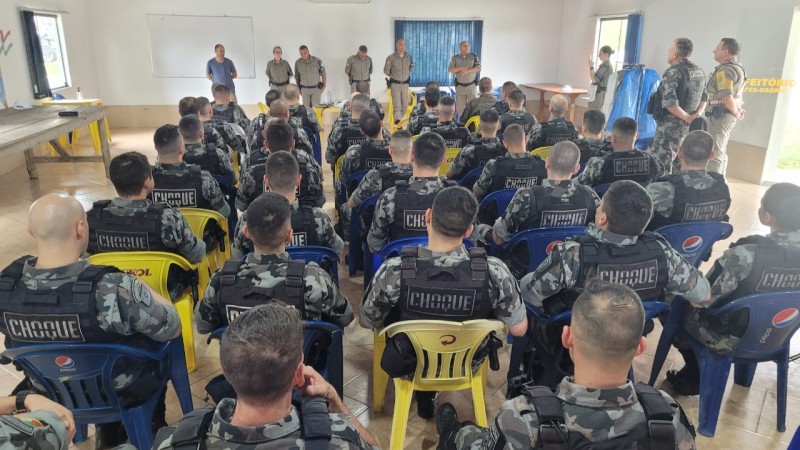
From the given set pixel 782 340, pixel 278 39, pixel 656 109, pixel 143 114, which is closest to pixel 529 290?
pixel 782 340

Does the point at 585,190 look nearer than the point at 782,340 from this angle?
No

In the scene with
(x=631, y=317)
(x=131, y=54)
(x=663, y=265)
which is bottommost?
(x=663, y=265)

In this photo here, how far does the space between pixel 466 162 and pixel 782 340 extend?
2.78 meters

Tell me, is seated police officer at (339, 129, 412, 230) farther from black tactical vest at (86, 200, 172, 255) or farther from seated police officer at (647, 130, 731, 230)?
seated police officer at (647, 130, 731, 230)

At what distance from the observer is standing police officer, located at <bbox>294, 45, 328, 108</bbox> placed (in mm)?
10211

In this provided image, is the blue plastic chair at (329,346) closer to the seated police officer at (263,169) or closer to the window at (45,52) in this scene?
the seated police officer at (263,169)

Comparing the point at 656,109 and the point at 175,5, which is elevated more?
the point at 175,5

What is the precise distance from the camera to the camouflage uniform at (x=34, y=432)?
1.25 m

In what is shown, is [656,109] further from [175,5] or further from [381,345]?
[175,5]

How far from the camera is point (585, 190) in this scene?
319cm

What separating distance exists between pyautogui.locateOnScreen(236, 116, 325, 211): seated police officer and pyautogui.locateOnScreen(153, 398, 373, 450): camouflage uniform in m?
2.67

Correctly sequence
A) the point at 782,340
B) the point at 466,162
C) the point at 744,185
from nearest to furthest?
the point at 782,340 < the point at 466,162 < the point at 744,185

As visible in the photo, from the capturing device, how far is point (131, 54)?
11.0 metres

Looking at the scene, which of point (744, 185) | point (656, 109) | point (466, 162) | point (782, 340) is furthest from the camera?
point (744, 185)
